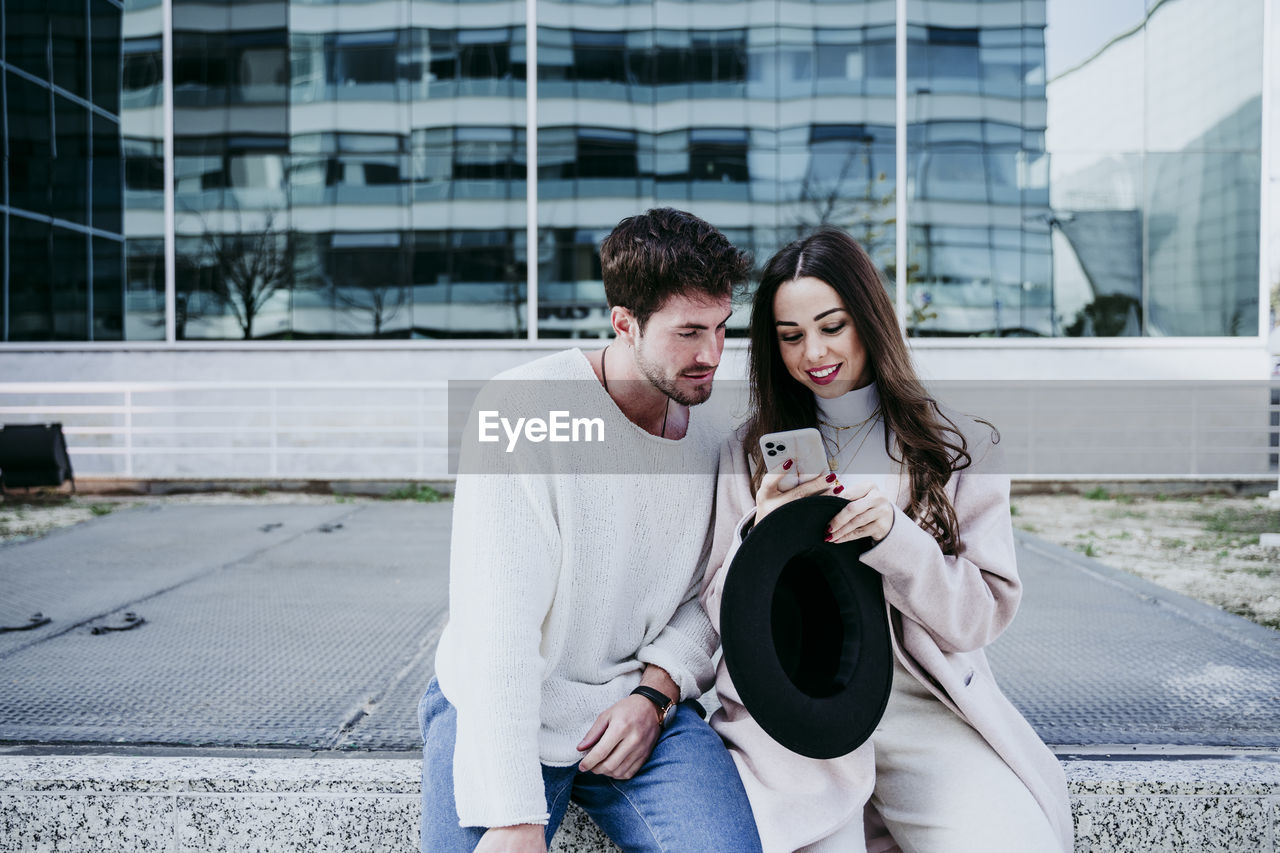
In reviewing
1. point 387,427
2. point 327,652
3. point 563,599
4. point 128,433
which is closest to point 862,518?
point 563,599

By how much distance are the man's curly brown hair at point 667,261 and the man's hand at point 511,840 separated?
3.02ft

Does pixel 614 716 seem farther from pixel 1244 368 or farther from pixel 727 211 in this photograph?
pixel 1244 368

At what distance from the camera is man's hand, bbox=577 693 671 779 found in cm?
153

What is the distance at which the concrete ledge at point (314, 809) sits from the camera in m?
1.94

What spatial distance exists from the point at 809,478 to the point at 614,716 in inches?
22.1

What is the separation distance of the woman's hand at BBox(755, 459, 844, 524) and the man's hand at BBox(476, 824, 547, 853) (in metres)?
0.63

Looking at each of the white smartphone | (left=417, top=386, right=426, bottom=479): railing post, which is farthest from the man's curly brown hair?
(left=417, top=386, right=426, bottom=479): railing post

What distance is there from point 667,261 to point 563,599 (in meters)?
0.66

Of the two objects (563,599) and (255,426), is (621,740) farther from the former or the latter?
(255,426)

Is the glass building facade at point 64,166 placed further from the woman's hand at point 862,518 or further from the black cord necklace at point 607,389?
the woman's hand at point 862,518

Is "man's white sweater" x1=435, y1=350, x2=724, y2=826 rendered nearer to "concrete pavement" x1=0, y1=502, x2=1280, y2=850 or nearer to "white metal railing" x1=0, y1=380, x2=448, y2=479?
"concrete pavement" x1=0, y1=502, x2=1280, y2=850

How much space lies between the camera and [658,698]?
1619 mm

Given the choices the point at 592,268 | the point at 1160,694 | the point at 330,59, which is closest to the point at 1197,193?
the point at 592,268

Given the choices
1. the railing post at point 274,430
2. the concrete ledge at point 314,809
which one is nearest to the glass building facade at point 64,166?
the railing post at point 274,430
